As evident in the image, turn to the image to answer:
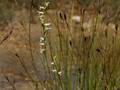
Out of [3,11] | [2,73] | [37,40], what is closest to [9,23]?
[3,11]

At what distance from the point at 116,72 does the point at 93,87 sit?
30 centimetres

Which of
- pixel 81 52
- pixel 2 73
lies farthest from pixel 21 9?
pixel 81 52

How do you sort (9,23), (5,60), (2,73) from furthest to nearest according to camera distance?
(9,23)
(5,60)
(2,73)

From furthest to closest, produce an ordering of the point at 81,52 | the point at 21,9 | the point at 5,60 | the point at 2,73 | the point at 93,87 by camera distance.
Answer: the point at 21,9
the point at 5,60
the point at 2,73
the point at 81,52
the point at 93,87

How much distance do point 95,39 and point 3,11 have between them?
4.52 metres

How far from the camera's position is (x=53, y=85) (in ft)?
13.5

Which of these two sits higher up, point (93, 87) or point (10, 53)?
point (93, 87)

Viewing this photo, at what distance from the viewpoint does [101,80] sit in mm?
3994

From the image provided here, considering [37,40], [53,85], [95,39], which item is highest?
[95,39]

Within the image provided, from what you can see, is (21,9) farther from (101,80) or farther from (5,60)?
(101,80)

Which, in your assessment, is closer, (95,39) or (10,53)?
(95,39)

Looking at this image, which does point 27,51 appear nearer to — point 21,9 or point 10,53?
point 10,53

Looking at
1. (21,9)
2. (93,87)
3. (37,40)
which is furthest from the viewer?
(21,9)

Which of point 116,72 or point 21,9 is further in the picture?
point 21,9
